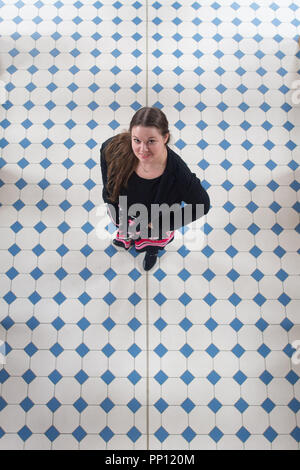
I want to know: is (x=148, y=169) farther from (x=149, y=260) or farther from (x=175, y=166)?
(x=149, y=260)

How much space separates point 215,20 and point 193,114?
4.10ft

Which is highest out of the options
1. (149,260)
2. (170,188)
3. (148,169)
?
(148,169)

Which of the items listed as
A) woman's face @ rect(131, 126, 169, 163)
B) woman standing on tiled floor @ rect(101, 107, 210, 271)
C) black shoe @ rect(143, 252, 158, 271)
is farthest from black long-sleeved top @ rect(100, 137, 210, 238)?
black shoe @ rect(143, 252, 158, 271)

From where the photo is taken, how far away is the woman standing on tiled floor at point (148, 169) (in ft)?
7.30

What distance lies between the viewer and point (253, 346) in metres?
3.47

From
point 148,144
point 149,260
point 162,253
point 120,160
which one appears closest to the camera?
point 148,144

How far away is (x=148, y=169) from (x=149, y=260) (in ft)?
4.15

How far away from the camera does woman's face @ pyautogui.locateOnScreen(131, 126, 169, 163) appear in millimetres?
2207

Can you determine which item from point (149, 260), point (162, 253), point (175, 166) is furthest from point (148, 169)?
point (162, 253)

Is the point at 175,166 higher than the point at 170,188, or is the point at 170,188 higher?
the point at 175,166

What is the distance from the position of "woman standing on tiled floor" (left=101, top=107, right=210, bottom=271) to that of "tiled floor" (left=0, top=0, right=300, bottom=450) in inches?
45.0

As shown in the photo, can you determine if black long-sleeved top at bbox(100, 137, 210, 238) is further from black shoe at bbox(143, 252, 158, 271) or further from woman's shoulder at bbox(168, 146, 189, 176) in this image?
black shoe at bbox(143, 252, 158, 271)

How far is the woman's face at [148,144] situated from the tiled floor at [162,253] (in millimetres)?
1557

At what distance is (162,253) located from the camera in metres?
3.76
